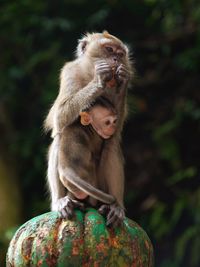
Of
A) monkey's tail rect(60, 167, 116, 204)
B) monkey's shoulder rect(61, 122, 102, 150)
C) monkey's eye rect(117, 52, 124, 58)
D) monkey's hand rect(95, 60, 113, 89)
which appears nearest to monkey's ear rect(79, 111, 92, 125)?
monkey's shoulder rect(61, 122, 102, 150)

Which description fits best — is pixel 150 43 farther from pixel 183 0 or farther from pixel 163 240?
pixel 163 240

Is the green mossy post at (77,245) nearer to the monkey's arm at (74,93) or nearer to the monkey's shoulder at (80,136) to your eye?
the monkey's shoulder at (80,136)

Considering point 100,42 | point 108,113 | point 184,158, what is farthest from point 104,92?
point 184,158

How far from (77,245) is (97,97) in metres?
1.53

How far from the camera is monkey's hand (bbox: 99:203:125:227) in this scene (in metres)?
4.93

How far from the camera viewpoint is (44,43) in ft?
44.5

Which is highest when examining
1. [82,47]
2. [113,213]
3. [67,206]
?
[82,47]

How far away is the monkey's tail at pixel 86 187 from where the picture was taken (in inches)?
216

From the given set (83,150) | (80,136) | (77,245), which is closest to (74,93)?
(80,136)

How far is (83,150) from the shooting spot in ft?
18.6

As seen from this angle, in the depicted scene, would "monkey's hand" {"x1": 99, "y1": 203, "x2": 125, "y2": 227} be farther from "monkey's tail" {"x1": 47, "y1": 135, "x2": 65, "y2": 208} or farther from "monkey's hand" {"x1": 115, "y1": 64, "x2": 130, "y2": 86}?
"monkey's hand" {"x1": 115, "y1": 64, "x2": 130, "y2": 86}

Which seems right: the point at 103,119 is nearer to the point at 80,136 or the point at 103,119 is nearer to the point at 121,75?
the point at 80,136

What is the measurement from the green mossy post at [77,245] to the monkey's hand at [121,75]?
4.57ft

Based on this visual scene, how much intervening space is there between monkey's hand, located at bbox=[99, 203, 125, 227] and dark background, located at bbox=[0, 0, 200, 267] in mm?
6077
